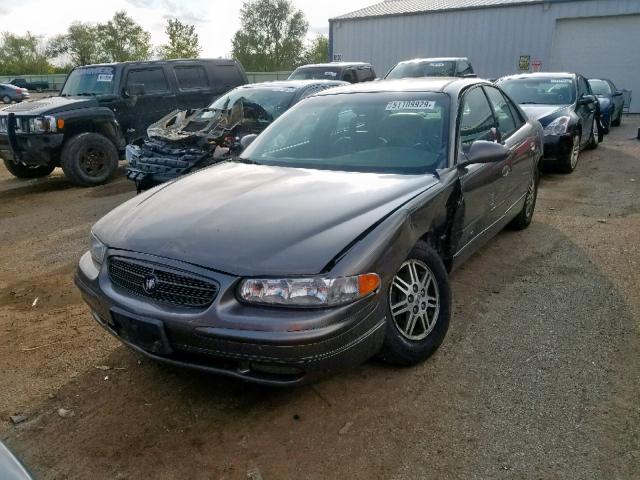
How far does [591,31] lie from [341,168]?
2011 centimetres

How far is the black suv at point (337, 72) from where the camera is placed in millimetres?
12359

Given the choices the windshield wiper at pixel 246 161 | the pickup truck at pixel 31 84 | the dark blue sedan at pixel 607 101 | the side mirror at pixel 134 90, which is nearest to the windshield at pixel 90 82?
the side mirror at pixel 134 90

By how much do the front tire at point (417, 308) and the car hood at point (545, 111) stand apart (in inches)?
223

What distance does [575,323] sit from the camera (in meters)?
3.49

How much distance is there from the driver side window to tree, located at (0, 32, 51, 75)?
71270 mm

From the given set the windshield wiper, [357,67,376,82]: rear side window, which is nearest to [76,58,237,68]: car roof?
[357,67,376,82]: rear side window

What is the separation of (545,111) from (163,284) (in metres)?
7.53

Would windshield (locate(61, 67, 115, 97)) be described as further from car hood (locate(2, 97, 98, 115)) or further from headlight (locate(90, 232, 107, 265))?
headlight (locate(90, 232, 107, 265))

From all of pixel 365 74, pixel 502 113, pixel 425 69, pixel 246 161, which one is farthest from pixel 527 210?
pixel 425 69

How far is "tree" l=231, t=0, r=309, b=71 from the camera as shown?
2362 inches

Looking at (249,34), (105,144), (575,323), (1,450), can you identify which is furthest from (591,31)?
(249,34)

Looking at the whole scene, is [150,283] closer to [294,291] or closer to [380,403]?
[294,291]

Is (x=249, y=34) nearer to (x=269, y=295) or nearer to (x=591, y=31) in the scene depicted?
(x=591, y=31)

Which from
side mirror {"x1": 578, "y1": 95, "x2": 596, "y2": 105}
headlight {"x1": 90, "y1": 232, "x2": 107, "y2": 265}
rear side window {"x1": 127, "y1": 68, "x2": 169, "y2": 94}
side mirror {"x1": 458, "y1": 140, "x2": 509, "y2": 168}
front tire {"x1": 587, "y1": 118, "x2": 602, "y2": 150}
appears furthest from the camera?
front tire {"x1": 587, "y1": 118, "x2": 602, "y2": 150}
